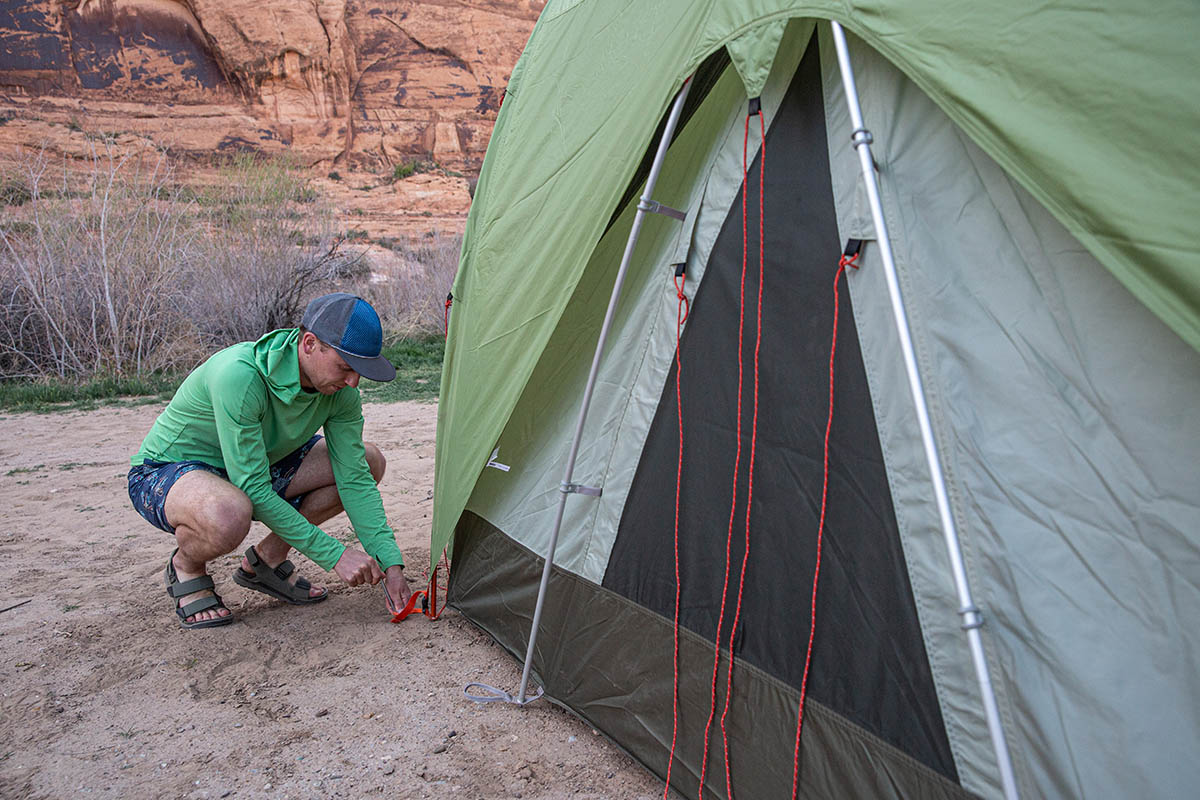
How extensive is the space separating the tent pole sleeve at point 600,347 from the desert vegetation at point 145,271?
7.24 metres

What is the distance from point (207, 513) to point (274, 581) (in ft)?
2.03

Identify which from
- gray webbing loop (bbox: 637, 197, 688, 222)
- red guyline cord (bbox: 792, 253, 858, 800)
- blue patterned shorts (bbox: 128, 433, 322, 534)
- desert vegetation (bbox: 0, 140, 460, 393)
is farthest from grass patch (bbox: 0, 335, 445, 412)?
red guyline cord (bbox: 792, 253, 858, 800)

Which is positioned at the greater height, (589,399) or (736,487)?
(589,399)

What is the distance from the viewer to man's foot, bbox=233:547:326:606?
10.8 ft

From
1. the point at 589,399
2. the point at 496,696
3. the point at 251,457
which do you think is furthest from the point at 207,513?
the point at 589,399

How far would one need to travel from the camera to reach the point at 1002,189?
157cm

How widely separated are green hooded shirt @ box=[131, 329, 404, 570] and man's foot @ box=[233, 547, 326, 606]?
1.55ft

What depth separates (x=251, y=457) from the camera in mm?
2803

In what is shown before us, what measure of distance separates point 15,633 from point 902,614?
315 cm

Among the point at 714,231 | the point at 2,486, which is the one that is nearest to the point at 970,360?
the point at 714,231

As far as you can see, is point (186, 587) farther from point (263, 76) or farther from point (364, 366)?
point (263, 76)

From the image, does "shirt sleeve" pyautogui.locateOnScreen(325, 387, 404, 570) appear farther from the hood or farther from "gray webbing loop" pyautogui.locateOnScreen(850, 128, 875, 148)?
"gray webbing loop" pyautogui.locateOnScreen(850, 128, 875, 148)

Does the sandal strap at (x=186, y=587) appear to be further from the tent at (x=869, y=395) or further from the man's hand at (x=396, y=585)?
the tent at (x=869, y=395)

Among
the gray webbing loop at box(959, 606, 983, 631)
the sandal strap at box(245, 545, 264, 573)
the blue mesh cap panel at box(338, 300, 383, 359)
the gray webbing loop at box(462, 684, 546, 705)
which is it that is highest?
the blue mesh cap panel at box(338, 300, 383, 359)
